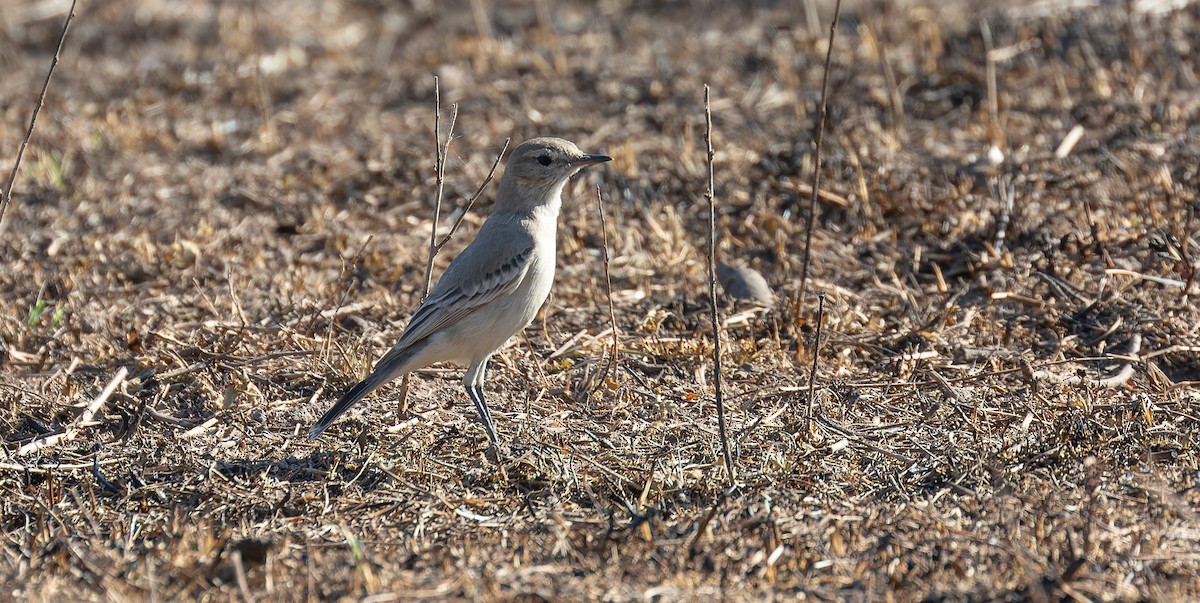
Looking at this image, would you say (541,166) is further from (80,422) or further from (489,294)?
(80,422)

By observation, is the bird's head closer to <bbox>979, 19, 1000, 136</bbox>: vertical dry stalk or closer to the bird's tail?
the bird's tail

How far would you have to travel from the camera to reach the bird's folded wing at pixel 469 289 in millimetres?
6031

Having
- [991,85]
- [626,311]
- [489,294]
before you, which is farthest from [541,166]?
[991,85]

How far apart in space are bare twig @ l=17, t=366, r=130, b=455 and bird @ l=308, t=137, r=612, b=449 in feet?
4.03

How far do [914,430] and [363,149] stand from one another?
16.6ft

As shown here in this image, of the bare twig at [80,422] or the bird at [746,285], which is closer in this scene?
the bare twig at [80,422]

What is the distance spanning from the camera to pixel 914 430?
232 inches

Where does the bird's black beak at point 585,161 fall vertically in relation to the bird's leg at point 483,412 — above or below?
above

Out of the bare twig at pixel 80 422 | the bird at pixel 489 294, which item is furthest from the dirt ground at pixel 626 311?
the bird at pixel 489 294

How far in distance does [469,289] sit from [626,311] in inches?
55.2

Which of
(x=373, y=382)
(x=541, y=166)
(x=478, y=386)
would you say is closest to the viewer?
(x=373, y=382)

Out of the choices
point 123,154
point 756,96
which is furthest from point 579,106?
point 123,154

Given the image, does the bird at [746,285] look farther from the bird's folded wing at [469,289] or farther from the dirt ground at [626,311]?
the bird's folded wing at [469,289]

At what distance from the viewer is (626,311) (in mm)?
7250
